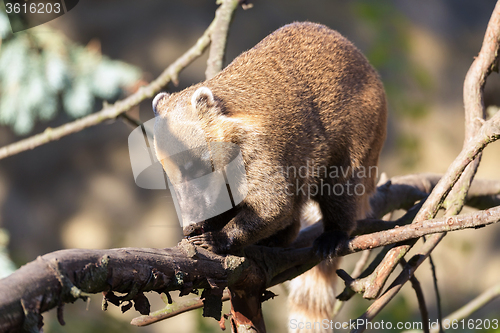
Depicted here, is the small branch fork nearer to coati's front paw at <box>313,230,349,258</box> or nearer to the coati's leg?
coati's front paw at <box>313,230,349,258</box>

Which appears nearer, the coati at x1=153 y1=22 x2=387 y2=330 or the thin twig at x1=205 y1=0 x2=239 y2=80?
the coati at x1=153 y1=22 x2=387 y2=330

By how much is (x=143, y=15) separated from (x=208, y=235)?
5.19m

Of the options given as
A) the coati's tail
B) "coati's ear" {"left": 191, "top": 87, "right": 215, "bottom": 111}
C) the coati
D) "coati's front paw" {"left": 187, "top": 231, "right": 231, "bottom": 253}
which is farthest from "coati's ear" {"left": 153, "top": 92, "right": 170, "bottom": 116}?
the coati's tail

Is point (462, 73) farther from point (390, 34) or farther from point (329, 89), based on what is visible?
point (329, 89)

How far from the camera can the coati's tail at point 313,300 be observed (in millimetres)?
3416

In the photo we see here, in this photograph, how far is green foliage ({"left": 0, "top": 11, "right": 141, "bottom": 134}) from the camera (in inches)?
126

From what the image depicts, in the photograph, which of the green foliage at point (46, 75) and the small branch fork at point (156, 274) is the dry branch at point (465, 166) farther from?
the green foliage at point (46, 75)

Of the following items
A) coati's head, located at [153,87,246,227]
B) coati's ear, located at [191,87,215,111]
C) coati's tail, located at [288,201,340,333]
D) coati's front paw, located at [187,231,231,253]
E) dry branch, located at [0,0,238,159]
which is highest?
dry branch, located at [0,0,238,159]

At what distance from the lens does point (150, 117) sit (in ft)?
21.1

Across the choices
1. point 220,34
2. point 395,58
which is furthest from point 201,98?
point 395,58

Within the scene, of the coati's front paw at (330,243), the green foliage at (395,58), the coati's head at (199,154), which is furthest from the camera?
the green foliage at (395,58)

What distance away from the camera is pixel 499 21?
2.83m

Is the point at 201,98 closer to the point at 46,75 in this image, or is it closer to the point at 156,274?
the point at 156,274

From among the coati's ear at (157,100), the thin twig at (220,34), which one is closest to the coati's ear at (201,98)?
the coati's ear at (157,100)
